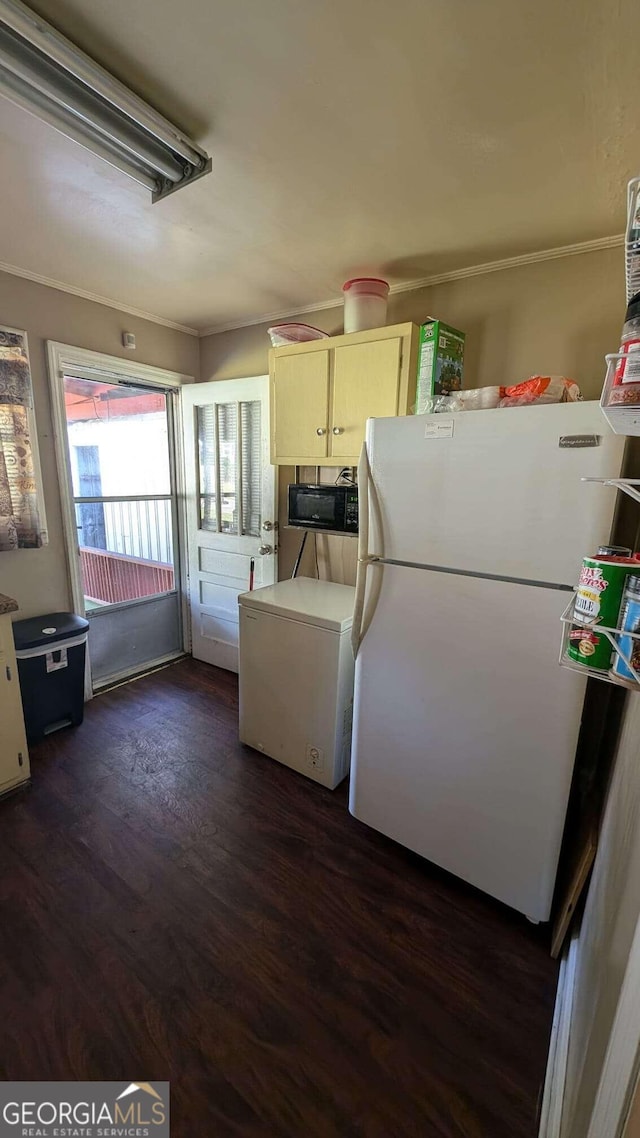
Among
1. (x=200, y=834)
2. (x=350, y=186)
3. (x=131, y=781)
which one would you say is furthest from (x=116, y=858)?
(x=350, y=186)

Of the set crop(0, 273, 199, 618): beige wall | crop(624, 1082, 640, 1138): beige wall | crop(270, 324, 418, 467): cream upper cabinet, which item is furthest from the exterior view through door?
crop(624, 1082, 640, 1138): beige wall

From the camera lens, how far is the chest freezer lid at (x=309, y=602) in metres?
1.98

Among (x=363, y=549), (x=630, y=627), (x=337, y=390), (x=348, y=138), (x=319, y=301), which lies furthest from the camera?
(x=319, y=301)

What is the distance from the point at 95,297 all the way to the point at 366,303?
1.63m

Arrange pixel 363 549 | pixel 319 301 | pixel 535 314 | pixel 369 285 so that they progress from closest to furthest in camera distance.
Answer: pixel 363 549
pixel 535 314
pixel 369 285
pixel 319 301

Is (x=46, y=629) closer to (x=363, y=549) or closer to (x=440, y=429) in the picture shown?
(x=363, y=549)

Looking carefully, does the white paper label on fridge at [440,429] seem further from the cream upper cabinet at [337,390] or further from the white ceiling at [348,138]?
the white ceiling at [348,138]

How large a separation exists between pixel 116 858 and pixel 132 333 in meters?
2.85

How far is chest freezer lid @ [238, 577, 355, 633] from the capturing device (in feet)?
6.51

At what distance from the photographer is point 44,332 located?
2.38 m

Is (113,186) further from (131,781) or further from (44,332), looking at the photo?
(131,781)

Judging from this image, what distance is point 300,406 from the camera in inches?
90.4

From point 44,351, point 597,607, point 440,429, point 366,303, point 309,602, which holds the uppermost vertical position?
point 366,303

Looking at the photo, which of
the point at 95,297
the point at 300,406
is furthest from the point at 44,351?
the point at 300,406
